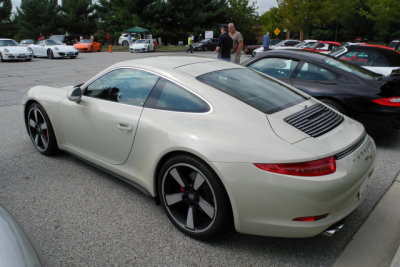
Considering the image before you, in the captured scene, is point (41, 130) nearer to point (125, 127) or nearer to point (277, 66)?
point (125, 127)

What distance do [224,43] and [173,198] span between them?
274 inches

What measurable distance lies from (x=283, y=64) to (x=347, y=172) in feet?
12.1

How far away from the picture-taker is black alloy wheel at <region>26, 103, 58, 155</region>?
13.5 ft

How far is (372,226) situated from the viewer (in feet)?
9.34

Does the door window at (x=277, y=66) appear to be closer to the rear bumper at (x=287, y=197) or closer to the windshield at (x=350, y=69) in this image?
the windshield at (x=350, y=69)

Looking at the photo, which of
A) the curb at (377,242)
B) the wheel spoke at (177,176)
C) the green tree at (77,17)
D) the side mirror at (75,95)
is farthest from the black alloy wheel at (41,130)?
the green tree at (77,17)

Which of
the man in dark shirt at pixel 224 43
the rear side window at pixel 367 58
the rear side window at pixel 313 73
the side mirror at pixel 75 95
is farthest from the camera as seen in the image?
the man in dark shirt at pixel 224 43

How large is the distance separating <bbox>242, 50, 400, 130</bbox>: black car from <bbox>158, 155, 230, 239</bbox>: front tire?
10.5 ft

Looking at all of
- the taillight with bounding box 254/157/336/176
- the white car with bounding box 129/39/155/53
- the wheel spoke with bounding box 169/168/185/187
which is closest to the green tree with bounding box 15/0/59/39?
the white car with bounding box 129/39/155/53

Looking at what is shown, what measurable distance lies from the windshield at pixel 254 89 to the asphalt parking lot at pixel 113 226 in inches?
44.4

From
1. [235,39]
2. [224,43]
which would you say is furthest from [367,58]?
[235,39]

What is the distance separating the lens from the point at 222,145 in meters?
2.34

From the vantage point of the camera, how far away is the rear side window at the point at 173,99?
2.69 m

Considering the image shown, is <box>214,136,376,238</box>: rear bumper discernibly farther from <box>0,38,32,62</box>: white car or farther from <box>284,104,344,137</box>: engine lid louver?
<box>0,38,32,62</box>: white car
